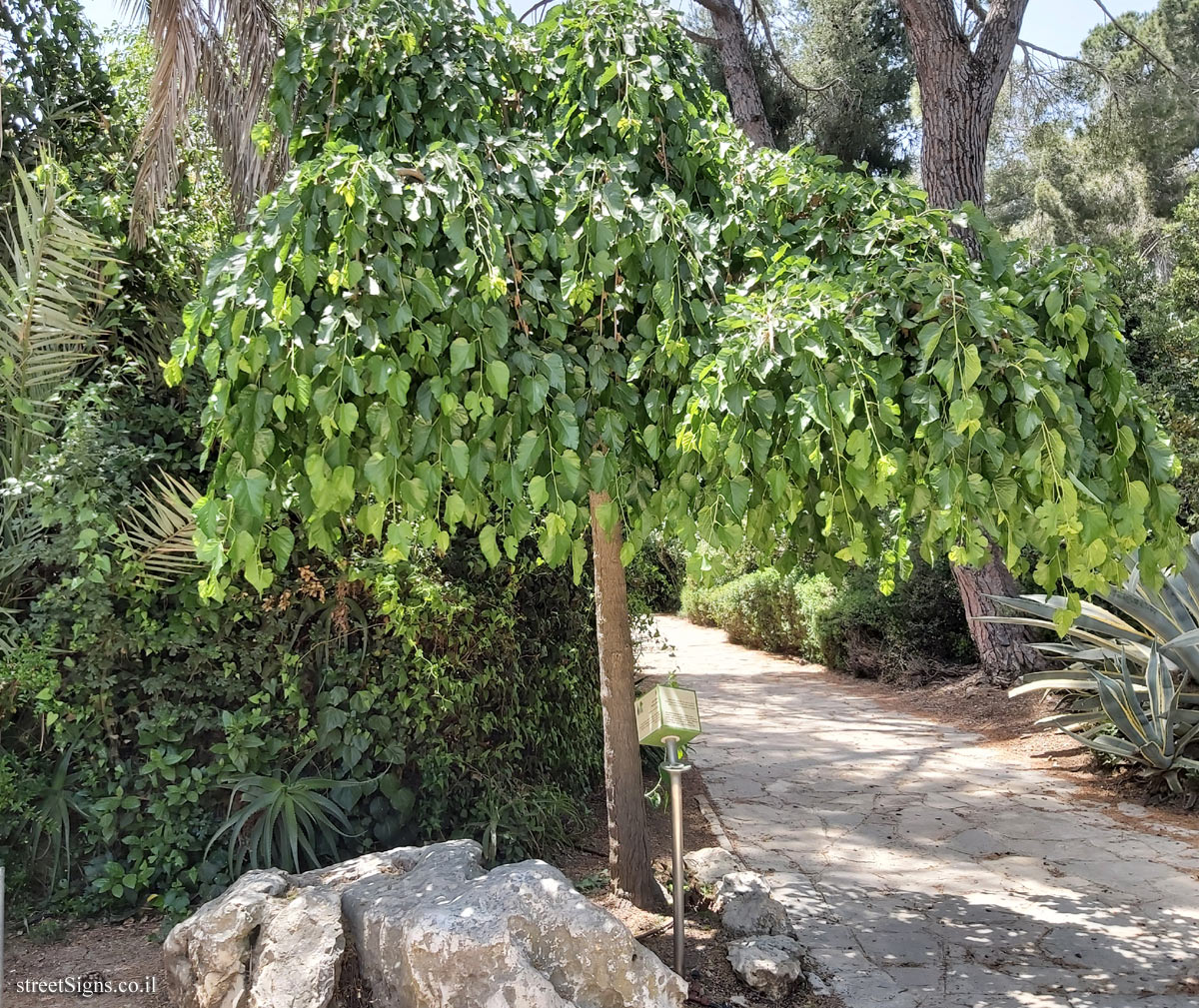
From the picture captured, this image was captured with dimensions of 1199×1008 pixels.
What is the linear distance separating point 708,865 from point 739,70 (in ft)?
26.9

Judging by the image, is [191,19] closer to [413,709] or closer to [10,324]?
[10,324]

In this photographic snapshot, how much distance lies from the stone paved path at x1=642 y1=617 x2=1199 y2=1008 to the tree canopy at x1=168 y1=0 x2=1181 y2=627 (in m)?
1.66

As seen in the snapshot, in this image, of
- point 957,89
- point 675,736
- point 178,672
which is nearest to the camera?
point 675,736

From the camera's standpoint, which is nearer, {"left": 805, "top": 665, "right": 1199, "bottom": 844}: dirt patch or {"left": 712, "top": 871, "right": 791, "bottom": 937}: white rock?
{"left": 712, "top": 871, "right": 791, "bottom": 937}: white rock

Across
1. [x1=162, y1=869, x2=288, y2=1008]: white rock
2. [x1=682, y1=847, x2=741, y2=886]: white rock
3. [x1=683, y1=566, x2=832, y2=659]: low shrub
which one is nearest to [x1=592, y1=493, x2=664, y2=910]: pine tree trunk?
[x1=682, y1=847, x2=741, y2=886]: white rock

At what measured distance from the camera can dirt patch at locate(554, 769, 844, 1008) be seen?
3.34 m

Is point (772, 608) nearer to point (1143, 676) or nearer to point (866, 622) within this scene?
point (866, 622)

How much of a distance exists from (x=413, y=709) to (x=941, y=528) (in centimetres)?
297

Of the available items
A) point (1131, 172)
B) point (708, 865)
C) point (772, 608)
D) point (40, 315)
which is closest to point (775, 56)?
point (772, 608)

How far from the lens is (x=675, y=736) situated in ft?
10.9

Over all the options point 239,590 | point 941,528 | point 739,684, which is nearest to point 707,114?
point 941,528

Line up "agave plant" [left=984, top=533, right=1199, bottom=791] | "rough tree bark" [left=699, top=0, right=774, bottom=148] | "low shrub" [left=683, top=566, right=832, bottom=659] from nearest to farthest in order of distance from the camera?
"agave plant" [left=984, top=533, right=1199, bottom=791], "rough tree bark" [left=699, top=0, right=774, bottom=148], "low shrub" [left=683, top=566, right=832, bottom=659]

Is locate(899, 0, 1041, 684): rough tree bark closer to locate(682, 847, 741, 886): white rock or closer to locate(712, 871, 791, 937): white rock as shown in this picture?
locate(682, 847, 741, 886): white rock

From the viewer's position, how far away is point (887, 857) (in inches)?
195
